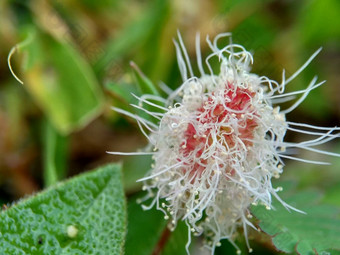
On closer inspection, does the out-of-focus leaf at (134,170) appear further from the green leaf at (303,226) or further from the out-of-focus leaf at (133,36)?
the green leaf at (303,226)

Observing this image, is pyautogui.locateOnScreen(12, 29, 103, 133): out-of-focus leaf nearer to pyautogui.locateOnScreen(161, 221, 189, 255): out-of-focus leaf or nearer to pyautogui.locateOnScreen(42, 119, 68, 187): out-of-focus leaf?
pyautogui.locateOnScreen(42, 119, 68, 187): out-of-focus leaf

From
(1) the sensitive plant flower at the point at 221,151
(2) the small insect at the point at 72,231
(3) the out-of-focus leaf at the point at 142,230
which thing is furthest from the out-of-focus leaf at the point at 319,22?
(2) the small insect at the point at 72,231

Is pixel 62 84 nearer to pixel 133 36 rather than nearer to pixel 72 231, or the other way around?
pixel 133 36

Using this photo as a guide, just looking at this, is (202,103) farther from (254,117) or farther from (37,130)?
(37,130)

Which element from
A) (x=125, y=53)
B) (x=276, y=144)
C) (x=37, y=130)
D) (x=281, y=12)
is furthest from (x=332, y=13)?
(x=37, y=130)

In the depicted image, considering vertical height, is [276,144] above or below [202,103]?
below

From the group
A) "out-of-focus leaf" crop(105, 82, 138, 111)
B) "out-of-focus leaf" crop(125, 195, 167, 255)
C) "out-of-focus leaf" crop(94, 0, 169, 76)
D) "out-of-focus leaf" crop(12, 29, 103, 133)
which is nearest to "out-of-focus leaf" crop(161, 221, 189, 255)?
"out-of-focus leaf" crop(125, 195, 167, 255)

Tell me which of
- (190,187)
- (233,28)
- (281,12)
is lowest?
(281,12)

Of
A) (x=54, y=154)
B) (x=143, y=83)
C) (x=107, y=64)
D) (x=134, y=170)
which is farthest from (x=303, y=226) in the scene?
(x=107, y=64)
